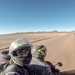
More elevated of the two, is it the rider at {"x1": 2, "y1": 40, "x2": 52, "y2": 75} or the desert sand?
the rider at {"x1": 2, "y1": 40, "x2": 52, "y2": 75}

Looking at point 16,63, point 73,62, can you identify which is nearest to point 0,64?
point 16,63

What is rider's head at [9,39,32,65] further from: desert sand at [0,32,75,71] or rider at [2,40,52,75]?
desert sand at [0,32,75,71]

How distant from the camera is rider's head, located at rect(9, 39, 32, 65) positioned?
2.34 meters

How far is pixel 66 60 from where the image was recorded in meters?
12.1

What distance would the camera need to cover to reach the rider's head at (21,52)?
2.34 metres

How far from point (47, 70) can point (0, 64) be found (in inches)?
15.6

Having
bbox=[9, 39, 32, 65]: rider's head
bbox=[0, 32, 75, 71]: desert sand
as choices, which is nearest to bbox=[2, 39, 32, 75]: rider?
bbox=[9, 39, 32, 65]: rider's head

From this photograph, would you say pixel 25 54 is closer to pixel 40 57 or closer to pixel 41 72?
pixel 41 72

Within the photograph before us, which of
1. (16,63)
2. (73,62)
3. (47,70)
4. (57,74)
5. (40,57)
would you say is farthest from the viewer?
(73,62)

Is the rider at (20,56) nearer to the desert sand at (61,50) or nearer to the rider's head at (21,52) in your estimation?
the rider's head at (21,52)

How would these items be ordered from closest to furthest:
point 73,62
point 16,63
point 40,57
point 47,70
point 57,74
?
1. point 16,63
2. point 47,70
3. point 40,57
4. point 57,74
5. point 73,62

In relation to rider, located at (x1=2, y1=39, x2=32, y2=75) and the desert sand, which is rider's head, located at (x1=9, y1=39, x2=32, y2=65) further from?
the desert sand

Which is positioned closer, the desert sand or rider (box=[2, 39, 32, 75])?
rider (box=[2, 39, 32, 75])

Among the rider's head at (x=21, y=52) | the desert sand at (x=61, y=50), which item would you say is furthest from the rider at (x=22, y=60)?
the desert sand at (x=61, y=50)
